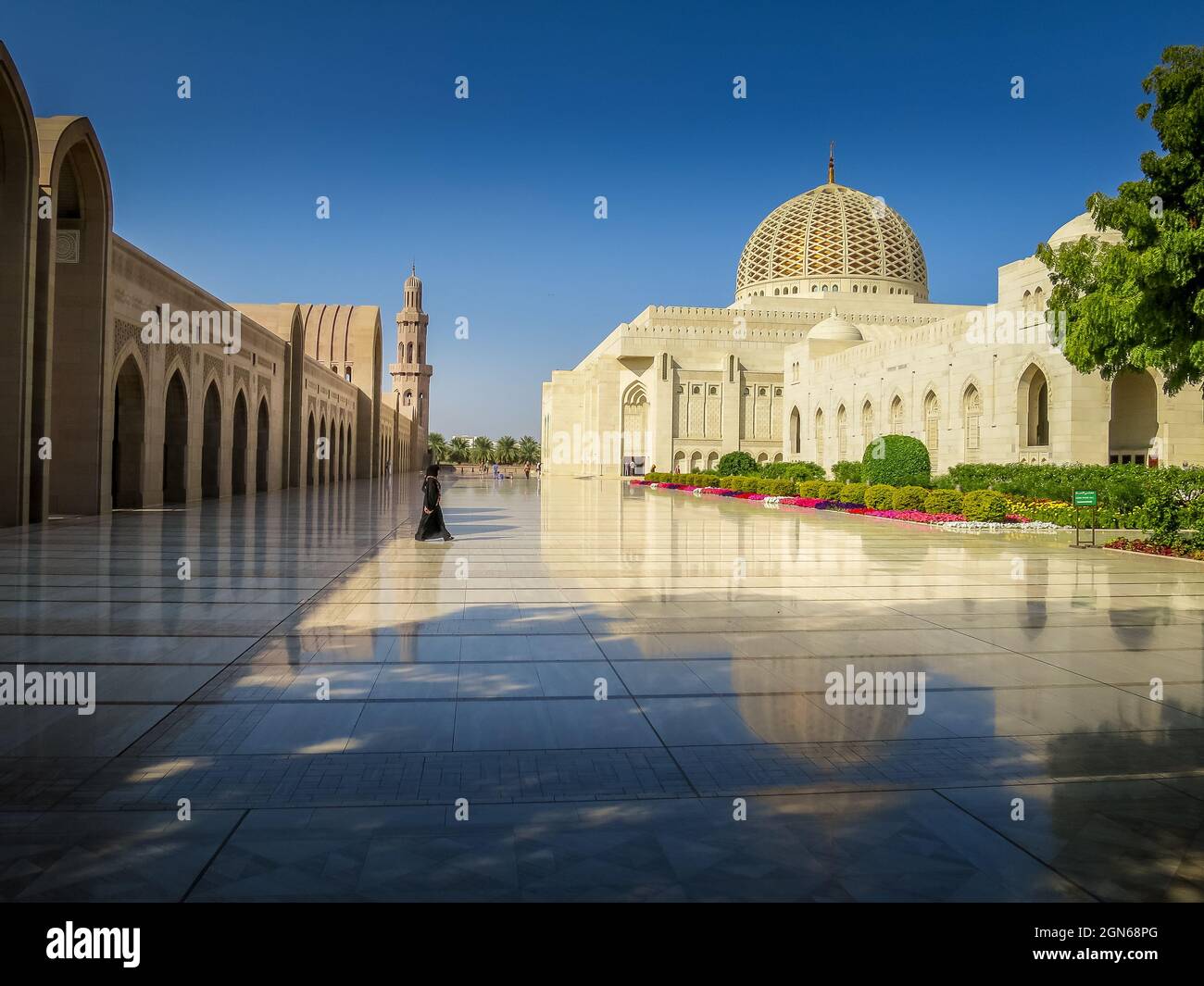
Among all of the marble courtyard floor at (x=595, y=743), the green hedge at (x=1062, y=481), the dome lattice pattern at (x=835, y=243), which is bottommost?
the marble courtyard floor at (x=595, y=743)

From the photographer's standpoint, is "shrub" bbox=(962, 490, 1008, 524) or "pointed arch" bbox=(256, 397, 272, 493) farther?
"pointed arch" bbox=(256, 397, 272, 493)

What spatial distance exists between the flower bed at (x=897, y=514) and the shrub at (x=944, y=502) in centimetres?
21

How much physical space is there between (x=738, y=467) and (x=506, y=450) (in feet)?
155

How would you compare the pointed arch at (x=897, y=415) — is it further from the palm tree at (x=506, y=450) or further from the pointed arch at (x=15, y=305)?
the palm tree at (x=506, y=450)

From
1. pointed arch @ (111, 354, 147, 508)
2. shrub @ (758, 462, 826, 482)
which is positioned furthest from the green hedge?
pointed arch @ (111, 354, 147, 508)

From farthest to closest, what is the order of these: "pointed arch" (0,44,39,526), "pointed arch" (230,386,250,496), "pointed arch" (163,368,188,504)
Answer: "pointed arch" (230,386,250,496) < "pointed arch" (163,368,188,504) < "pointed arch" (0,44,39,526)

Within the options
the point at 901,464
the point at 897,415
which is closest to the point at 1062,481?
the point at 901,464

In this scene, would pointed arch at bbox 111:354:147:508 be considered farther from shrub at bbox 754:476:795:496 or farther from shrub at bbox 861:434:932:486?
shrub at bbox 754:476:795:496

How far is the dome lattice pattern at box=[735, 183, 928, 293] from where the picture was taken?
5178cm

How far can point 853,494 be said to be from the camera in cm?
2080

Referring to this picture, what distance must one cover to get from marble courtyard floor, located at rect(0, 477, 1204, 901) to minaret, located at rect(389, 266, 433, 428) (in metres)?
65.5

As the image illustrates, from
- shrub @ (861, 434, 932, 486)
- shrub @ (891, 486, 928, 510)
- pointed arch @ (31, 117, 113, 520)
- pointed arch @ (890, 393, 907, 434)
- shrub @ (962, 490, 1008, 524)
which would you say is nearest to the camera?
pointed arch @ (31, 117, 113, 520)

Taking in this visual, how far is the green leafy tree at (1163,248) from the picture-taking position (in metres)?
9.31

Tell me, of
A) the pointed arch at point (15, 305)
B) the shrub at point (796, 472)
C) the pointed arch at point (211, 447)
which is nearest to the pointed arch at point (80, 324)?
the pointed arch at point (15, 305)
